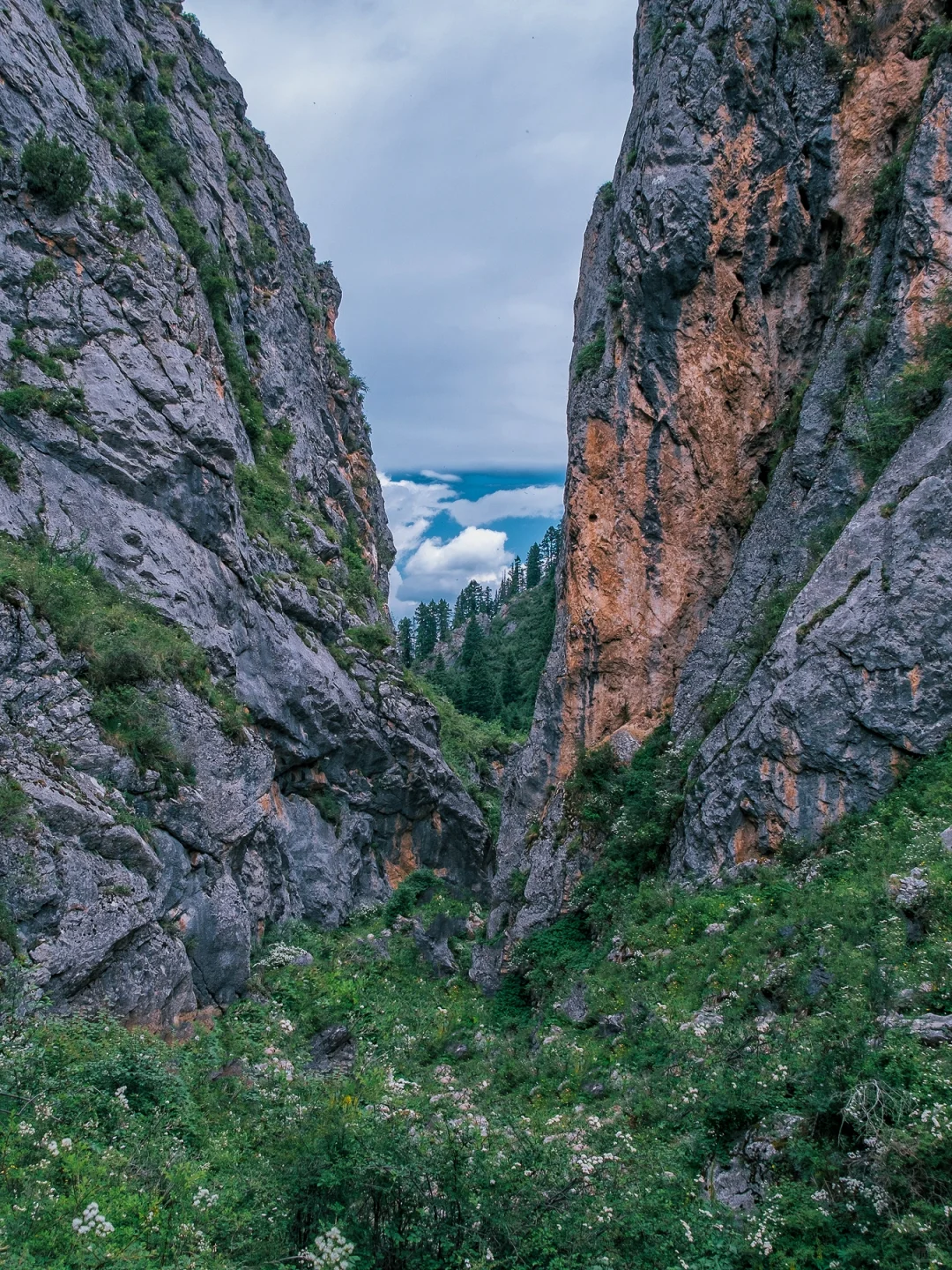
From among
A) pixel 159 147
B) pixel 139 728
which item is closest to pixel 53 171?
→ pixel 159 147

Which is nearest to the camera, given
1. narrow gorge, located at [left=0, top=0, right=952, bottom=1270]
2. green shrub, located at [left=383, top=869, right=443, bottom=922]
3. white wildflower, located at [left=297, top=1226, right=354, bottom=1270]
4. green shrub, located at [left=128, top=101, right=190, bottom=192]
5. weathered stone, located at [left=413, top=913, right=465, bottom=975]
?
white wildflower, located at [left=297, top=1226, right=354, bottom=1270]

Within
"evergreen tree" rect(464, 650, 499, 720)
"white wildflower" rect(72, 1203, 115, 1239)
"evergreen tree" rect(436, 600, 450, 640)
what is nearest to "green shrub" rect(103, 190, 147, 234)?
→ "white wildflower" rect(72, 1203, 115, 1239)

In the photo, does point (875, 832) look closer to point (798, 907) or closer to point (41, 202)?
point (798, 907)

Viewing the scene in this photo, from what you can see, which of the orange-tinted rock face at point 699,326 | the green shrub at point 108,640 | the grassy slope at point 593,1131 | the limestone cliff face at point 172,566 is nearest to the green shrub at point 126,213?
the limestone cliff face at point 172,566

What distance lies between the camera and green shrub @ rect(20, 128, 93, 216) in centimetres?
1606

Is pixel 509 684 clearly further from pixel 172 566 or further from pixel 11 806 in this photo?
pixel 11 806

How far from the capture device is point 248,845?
15.6 m

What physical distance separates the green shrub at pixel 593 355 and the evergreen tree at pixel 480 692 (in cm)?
3542

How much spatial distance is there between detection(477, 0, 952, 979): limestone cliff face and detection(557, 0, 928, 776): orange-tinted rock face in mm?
52

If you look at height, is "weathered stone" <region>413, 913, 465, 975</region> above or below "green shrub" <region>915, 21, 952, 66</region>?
below

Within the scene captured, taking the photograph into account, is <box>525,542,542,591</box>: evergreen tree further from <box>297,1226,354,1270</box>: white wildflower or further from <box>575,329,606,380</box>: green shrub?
<box>297,1226,354,1270</box>: white wildflower

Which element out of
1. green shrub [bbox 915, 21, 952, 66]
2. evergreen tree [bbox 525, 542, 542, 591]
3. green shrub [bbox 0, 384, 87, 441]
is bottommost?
green shrub [bbox 0, 384, 87, 441]

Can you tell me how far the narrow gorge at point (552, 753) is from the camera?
506cm

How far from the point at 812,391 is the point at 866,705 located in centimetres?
795
